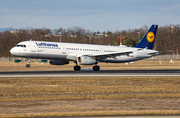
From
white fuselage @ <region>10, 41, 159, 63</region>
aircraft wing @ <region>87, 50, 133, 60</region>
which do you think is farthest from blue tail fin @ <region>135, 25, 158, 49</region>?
aircraft wing @ <region>87, 50, 133, 60</region>

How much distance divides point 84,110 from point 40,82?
14352 millimetres

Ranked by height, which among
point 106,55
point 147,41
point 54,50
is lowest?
point 106,55

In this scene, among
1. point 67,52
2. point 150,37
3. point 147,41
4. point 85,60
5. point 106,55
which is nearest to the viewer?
point 85,60

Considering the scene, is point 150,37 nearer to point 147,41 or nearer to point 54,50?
point 147,41

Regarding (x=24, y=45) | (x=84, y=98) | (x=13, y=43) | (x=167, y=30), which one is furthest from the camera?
(x=167, y=30)

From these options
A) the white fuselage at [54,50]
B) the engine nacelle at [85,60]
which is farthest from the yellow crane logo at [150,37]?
the engine nacelle at [85,60]

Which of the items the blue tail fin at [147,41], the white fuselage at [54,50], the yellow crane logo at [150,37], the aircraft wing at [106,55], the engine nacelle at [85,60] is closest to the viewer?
the white fuselage at [54,50]

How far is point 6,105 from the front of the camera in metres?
16.9

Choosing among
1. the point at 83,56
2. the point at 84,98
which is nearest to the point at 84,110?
the point at 84,98

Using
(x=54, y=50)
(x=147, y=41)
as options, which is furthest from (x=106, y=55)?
(x=147, y=41)

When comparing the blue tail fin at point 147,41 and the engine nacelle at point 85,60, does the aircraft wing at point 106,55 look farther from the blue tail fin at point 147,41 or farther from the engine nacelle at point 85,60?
the blue tail fin at point 147,41

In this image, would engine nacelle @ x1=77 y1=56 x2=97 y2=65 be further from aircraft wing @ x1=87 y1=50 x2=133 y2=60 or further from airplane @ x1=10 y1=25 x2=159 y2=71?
aircraft wing @ x1=87 y1=50 x2=133 y2=60

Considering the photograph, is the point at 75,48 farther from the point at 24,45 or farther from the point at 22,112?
the point at 22,112

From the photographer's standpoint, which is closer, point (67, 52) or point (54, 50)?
point (54, 50)
